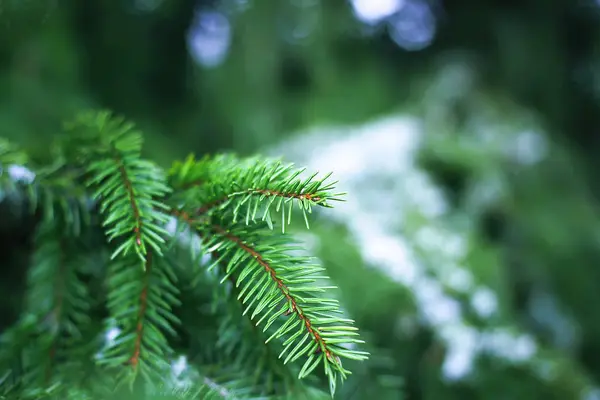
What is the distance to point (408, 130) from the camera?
1602 mm

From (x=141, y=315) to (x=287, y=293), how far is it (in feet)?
0.53

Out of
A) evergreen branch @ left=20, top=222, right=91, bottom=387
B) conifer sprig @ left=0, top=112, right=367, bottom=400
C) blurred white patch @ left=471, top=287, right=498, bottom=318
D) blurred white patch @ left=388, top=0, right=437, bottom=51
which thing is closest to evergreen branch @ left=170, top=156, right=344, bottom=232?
conifer sprig @ left=0, top=112, right=367, bottom=400

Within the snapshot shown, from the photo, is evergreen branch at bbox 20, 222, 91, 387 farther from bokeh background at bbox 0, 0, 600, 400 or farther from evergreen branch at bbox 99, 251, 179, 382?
bokeh background at bbox 0, 0, 600, 400

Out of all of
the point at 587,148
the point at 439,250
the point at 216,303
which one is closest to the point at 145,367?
the point at 216,303

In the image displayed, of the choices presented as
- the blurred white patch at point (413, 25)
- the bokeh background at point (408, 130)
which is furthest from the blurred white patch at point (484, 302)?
the blurred white patch at point (413, 25)

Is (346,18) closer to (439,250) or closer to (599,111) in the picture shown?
(439,250)

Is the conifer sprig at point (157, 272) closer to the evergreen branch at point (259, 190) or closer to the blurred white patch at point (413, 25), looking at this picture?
the evergreen branch at point (259, 190)

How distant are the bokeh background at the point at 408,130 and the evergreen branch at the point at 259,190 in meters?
0.26

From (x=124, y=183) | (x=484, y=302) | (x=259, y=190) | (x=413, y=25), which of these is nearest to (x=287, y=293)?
(x=259, y=190)

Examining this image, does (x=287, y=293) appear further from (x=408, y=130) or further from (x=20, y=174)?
(x=408, y=130)

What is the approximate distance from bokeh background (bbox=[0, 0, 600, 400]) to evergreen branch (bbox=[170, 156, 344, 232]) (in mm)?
264

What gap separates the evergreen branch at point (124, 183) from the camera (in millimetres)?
488

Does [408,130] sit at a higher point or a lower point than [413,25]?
lower

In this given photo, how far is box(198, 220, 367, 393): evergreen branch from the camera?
0.42m
